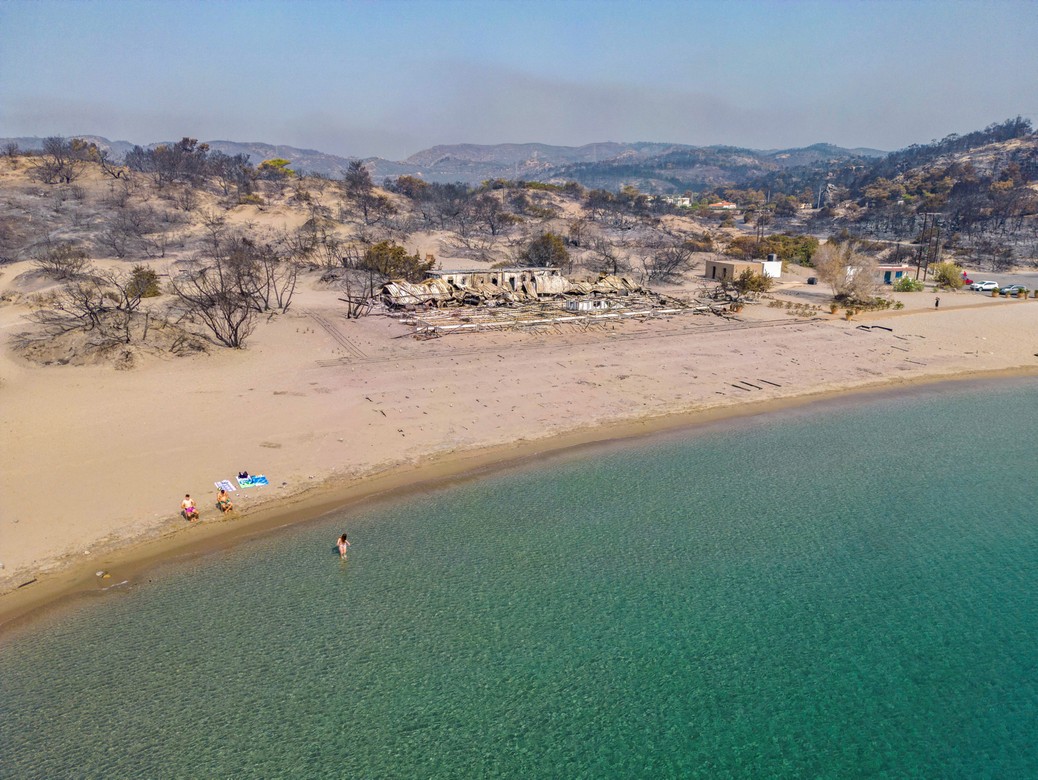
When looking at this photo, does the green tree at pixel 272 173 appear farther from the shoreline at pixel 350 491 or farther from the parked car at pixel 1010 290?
the parked car at pixel 1010 290

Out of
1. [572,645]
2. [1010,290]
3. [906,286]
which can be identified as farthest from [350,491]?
[1010,290]

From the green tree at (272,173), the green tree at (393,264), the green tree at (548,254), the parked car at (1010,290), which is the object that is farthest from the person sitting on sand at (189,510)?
the green tree at (272,173)

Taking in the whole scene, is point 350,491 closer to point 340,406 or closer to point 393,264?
point 340,406

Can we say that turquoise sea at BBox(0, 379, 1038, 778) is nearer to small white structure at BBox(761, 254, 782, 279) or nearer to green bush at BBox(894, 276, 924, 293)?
green bush at BBox(894, 276, 924, 293)

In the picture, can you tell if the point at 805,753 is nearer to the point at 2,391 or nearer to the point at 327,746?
the point at 327,746

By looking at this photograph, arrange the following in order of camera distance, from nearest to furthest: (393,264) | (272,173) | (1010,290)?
(393,264)
(1010,290)
(272,173)

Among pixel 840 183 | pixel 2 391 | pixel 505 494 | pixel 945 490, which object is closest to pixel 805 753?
pixel 505 494

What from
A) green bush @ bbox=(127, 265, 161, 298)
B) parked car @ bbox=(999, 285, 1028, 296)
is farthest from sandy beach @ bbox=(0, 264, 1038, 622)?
parked car @ bbox=(999, 285, 1028, 296)

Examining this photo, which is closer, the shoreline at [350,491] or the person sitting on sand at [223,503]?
the shoreline at [350,491]
